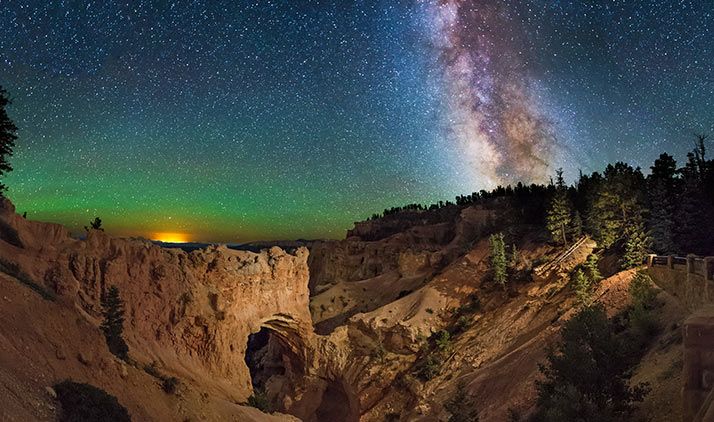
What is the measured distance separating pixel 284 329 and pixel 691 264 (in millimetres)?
29744

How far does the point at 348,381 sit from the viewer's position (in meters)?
38.9

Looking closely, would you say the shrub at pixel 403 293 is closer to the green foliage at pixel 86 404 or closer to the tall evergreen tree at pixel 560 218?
the tall evergreen tree at pixel 560 218

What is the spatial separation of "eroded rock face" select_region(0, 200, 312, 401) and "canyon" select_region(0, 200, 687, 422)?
9 centimetres

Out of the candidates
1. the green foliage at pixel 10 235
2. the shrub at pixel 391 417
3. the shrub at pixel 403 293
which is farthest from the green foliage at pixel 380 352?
the green foliage at pixel 10 235

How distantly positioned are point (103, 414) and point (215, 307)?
16.5m

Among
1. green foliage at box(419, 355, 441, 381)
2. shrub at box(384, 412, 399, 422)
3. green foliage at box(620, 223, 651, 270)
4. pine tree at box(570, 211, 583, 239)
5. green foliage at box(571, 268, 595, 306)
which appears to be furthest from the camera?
pine tree at box(570, 211, 583, 239)

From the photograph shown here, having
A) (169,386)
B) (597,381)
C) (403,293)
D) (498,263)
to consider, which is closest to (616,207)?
(498,263)

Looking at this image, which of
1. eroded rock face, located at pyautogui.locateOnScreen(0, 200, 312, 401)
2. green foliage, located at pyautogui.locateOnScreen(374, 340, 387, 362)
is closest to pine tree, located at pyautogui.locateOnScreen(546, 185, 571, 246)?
green foliage, located at pyautogui.locateOnScreen(374, 340, 387, 362)

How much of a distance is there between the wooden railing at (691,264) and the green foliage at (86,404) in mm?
24627

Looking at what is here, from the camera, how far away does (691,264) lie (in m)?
22.6

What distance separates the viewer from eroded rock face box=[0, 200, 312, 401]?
60.1ft

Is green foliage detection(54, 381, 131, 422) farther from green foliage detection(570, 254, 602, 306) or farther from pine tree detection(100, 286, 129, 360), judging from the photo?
green foliage detection(570, 254, 602, 306)

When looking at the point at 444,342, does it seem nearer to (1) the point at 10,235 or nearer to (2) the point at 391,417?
(2) the point at 391,417

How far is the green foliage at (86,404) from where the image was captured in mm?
9984
